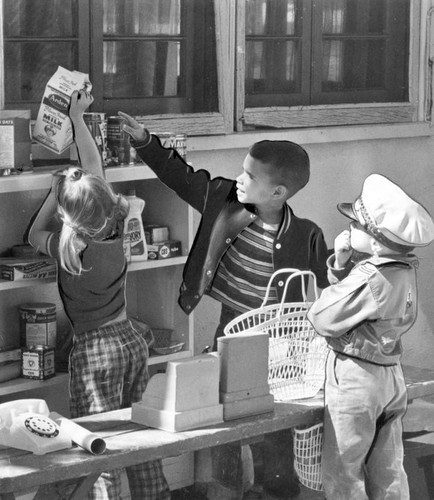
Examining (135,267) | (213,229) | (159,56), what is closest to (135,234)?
(135,267)

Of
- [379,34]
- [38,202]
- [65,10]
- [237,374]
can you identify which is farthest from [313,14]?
[237,374]

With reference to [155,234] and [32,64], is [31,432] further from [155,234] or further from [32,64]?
[32,64]

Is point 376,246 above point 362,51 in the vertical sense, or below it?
below

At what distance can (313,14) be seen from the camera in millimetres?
5234

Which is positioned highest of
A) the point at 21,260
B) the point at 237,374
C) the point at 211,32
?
the point at 211,32

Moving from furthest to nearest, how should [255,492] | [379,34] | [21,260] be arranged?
[379,34]
[255,492]
[21,260]

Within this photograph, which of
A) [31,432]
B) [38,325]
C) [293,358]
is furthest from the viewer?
[38,325]

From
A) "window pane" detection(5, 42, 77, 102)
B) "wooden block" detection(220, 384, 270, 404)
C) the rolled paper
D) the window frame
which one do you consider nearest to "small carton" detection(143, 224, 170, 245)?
"window pane" detection(5, 42, 77, 102)

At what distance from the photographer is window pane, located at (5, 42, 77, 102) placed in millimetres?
4238

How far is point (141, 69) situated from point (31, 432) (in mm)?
2106

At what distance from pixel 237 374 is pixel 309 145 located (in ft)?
6.64

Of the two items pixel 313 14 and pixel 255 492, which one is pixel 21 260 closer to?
pixel 255 492

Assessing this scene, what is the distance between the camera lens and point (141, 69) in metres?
4.71

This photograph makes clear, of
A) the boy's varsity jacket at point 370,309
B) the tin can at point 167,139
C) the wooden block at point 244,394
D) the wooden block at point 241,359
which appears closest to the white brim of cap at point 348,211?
the boy's varsity jacket at point 370,309
